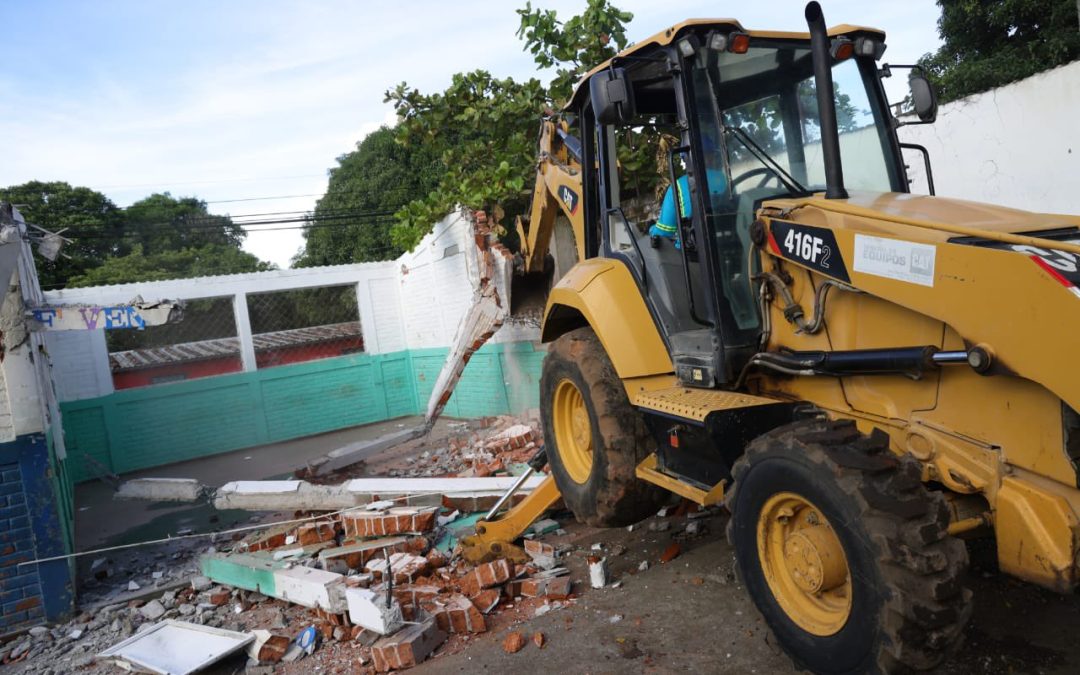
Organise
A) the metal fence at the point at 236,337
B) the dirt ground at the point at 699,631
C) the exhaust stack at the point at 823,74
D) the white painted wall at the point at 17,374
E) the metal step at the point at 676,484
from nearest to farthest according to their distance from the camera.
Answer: the exhaust stack at the point at 823,74 < the dirt ground at the point at 699,631 < the metal step at the point at 676,484 < the white painted wall at the point at 17,374 < the metal fence at the point at 236,337

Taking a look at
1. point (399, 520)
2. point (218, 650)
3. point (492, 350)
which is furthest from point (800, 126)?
point (492, 350)

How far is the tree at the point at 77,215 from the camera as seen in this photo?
27.6 m

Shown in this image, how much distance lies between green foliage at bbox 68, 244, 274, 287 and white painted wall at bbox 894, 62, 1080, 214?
23587 millimetres

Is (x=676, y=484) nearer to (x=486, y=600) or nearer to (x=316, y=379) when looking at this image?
(x=486, y=600)

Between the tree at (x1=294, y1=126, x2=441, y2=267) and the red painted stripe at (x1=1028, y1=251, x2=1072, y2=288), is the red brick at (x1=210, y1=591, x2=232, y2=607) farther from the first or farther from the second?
the tree at (x1=294, y1=126, x2=441, y2=267)

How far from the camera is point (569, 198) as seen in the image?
606 cm

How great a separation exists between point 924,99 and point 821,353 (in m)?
1.59

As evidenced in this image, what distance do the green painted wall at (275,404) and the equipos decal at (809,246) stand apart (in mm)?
7110

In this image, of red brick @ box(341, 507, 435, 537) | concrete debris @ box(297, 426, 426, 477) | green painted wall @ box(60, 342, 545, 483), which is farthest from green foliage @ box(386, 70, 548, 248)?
red brick @ box(341, 507, 435, 537)

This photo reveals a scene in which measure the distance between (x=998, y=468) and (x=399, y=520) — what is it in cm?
434

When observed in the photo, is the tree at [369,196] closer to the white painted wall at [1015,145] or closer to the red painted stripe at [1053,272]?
the white painted wall at [1015,145]

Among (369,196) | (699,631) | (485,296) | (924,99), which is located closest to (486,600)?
(699,631)

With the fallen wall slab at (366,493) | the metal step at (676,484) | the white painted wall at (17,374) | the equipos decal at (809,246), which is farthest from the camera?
the fallen wall slab at (366,493)

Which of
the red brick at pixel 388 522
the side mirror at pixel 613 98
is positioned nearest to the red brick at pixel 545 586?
the red brick at pixel 388 522
